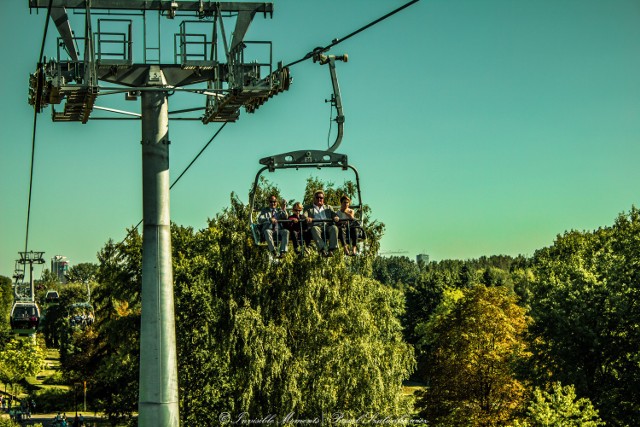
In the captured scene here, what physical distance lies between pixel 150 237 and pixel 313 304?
2351 centimetres

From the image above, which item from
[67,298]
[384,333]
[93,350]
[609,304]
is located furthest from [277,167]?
[67,298]

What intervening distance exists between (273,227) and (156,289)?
23.9ft

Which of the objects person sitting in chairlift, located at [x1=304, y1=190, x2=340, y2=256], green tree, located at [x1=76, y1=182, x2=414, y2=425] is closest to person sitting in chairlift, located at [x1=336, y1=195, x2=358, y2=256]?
person sitting in chairlift, located at [x1=304, y1=190, x2=340, y2=256]

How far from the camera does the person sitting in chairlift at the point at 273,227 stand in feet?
57.4

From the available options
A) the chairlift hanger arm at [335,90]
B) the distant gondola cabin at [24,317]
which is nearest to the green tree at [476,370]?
the distant gondola cabin at [24,317]

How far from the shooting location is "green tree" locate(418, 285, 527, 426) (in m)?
46.6

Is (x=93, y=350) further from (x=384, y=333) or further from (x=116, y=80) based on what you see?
(x=116, y=80)

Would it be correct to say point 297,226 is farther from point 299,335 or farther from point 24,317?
point 24,317

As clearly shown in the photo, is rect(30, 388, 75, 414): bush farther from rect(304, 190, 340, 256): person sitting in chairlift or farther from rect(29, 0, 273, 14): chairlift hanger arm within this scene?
rect(29, 0, 273, 14): chairlift hanger arm

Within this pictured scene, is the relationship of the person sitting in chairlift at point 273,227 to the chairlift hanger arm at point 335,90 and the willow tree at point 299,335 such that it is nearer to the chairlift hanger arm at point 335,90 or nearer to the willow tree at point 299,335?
the chairlift hanger arm at point 335,90

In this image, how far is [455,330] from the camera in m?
49.6

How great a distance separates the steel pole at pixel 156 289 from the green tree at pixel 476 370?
1436 inches

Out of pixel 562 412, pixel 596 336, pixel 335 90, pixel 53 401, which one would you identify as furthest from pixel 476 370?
pixel 53 401

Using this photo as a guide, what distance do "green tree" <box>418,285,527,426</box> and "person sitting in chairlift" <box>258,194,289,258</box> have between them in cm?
2974
